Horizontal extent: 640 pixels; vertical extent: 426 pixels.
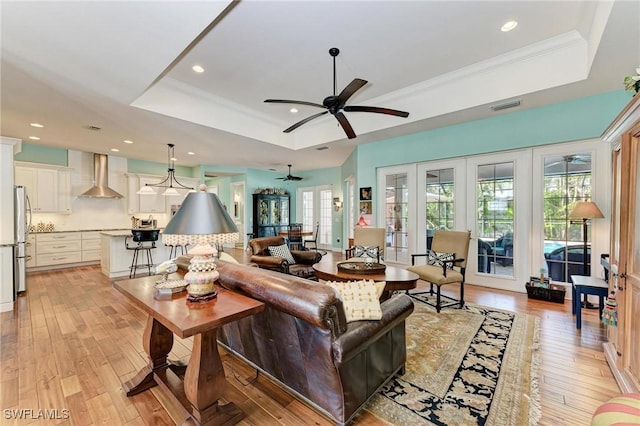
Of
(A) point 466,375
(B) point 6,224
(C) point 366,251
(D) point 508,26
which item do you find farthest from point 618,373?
(B) point 6,224

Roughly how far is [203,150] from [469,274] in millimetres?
6336

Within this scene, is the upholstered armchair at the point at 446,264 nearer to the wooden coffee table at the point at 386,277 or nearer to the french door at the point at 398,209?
the wooden coffee table at the point at 386,277

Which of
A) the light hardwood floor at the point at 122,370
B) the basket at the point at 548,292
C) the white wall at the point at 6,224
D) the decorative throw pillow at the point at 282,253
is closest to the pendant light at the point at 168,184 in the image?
the white wall at the point at 6,224

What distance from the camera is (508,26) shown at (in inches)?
112

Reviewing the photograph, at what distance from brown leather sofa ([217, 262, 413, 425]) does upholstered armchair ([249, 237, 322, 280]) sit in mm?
1911

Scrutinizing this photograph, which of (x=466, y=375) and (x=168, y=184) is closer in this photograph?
(x=466, y=375)

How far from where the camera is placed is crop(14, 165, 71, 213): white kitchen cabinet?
19.4 ft

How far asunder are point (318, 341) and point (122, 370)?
6.31 ft

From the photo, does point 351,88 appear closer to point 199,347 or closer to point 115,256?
point 199,347

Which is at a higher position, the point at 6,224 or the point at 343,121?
the point at 343,121

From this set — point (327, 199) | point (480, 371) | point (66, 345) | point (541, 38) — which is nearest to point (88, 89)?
point (66, 345)

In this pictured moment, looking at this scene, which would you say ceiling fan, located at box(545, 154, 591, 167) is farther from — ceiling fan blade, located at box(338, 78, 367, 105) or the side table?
ceiling fan blade, located at box(338, 78, 367, 105)

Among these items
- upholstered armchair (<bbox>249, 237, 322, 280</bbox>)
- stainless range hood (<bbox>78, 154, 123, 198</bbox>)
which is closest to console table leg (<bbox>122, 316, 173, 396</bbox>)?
upholstered armchair (<bbox>249, 237, 322, 280</bbox>)

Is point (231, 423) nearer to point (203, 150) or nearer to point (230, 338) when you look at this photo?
point (230, 338)
